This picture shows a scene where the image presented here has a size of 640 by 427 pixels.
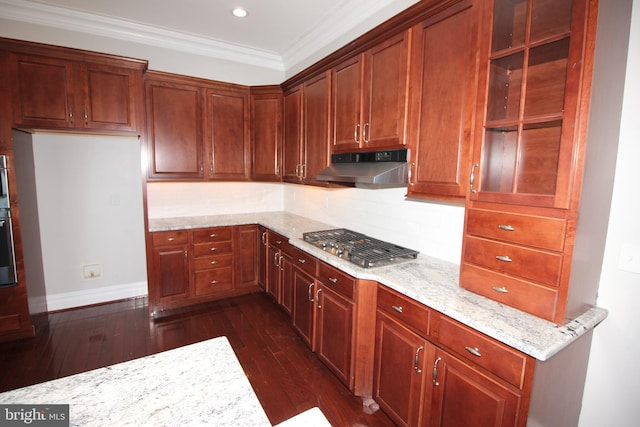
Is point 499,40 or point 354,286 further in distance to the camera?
point 354,286

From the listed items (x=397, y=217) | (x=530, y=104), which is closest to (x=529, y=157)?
(x=530, y=104)

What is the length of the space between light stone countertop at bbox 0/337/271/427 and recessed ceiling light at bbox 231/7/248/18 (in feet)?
10.00

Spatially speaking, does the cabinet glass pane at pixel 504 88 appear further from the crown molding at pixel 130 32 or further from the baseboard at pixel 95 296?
the baseboard at pixel 95 296

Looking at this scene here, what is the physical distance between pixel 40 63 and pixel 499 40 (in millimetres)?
3530

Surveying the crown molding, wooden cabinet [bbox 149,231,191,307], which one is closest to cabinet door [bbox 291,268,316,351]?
wooden cabinet [bbox 149,231,191,307]

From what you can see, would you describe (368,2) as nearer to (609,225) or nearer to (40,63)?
(609,225)

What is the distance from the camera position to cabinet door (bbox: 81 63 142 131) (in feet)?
9.21

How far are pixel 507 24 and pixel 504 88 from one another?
30 centimetres

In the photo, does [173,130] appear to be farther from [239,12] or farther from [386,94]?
[386,94]

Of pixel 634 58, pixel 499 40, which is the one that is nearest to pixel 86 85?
pixel 499 40

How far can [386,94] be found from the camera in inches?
82.3

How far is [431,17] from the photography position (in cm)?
176

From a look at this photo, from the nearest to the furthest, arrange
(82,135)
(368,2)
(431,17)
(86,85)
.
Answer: (431,17)
(368,2)
(86,85)
(82,135)

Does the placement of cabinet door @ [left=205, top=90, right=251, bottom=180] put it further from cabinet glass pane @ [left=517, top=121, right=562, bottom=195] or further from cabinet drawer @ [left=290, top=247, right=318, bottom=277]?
cabinet glass pane @ [left=517, top=121, right=562, bottom=195]
